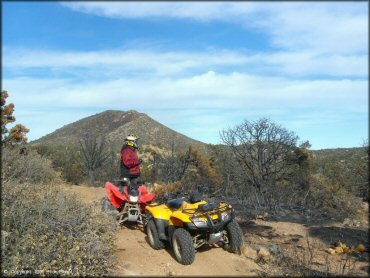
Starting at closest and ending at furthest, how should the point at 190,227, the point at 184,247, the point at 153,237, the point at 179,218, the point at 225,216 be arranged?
the point at 184,247 → the point at 190,227 → the point at 179,218 → the point at 225,216 → the point at 153,237

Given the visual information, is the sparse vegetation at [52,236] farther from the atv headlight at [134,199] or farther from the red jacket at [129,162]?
the red jacket at [129,162]

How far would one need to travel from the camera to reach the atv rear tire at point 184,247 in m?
6.13

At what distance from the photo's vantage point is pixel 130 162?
8570 millimetres

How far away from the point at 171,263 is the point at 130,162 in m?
2.91

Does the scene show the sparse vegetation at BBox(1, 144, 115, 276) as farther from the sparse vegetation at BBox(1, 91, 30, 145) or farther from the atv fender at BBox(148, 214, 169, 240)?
the sparse vegetation at BBox(1, 91, 30, 145)

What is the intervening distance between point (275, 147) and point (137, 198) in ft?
22.2

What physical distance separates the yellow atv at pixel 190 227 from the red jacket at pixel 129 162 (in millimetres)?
1491

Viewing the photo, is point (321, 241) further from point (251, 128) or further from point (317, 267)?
point (251, 128)

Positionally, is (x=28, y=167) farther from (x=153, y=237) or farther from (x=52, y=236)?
(x=52, y=236)

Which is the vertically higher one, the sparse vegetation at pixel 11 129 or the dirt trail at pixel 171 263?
the sparse vegetation at pixel 11 129

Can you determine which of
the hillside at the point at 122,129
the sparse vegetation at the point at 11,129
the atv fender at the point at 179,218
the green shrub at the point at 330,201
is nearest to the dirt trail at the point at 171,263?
the atv fender at the point at 179,218

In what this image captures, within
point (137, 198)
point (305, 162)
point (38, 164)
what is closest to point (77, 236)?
point (137, 198)

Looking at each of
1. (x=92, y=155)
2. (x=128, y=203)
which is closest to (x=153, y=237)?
(x=128, y=203)

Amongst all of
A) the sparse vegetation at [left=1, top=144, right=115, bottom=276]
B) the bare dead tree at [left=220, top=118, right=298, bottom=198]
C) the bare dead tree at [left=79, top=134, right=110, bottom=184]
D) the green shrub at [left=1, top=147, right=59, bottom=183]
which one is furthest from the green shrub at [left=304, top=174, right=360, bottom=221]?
the bare dead tree at [left=79, top=134, right=110, bottom=184]
